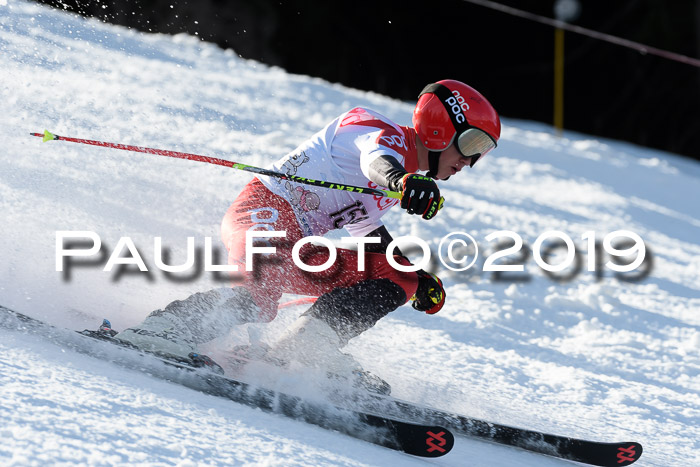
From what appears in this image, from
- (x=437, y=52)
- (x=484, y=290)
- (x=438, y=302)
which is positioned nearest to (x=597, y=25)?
(x=437, y=52)

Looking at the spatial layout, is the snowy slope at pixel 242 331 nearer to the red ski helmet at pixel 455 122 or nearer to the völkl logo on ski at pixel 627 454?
the völkl logo on ski at pixel 627 454

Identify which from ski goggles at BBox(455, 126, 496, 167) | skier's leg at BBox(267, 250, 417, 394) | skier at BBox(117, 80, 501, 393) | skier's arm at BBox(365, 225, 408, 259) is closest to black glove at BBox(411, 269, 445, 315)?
skier at BBox(117, 80, 501, 393)

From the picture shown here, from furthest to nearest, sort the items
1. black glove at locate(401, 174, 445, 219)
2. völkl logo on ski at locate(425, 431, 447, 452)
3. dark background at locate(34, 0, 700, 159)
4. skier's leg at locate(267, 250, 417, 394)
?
dark background at locate(34, 0, 700, 159), skier's leg at locate(267, 250, 417, 394), black glove at locate(401, 174, 445, 219), völkl logo on ski at locate(425, 431, 447, 452)

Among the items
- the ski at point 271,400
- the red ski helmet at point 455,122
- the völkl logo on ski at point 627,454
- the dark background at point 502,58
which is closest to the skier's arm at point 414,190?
Answer: the red ski helmet at point 455,122

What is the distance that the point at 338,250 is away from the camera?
2.85 meters

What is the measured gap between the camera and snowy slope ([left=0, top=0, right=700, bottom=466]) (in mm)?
1992

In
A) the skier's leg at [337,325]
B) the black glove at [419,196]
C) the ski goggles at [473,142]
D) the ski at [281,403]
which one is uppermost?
the ski goggles at [473,142]

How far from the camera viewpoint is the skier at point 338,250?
261 cm

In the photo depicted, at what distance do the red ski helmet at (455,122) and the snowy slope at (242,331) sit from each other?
32.6 inches

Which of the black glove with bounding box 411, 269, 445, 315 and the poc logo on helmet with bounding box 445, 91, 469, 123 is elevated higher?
the poc logo on helmet with bounding box 445, 91, 469, 123

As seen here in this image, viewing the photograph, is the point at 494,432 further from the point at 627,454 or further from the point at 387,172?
the point at 387,172

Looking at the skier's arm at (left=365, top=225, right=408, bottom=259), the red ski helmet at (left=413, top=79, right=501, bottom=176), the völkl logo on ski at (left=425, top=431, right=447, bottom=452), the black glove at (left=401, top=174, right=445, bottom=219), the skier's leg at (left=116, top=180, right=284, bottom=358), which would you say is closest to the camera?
the völkl logo on ski at (left=425, top=431, right=447, bottom=452)

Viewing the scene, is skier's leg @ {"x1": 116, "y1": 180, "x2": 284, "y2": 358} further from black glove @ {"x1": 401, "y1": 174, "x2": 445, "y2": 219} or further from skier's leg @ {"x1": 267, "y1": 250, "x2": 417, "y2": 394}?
black glove @ {"x1": 401, "y1": 174, "x2": 445, "y2": 219}

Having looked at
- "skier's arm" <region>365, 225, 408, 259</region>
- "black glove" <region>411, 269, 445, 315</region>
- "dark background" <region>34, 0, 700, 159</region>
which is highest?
"dark background" <region>34, 0, 700, 159</region>
